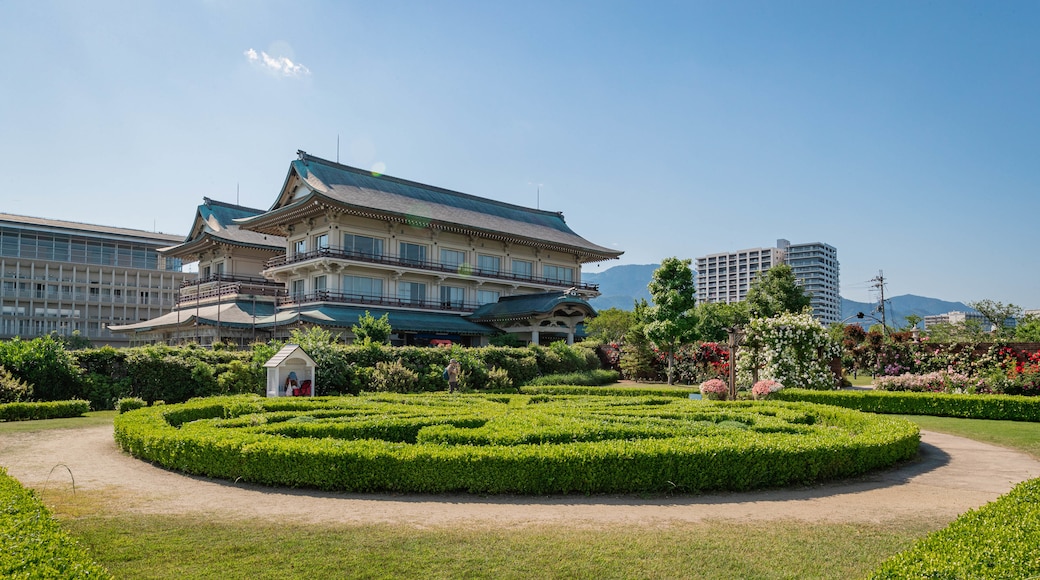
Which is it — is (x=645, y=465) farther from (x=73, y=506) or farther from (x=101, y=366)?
(x=101, y=366)

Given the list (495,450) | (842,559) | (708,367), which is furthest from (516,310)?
(842,559)

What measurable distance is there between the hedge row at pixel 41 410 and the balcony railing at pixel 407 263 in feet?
66.3

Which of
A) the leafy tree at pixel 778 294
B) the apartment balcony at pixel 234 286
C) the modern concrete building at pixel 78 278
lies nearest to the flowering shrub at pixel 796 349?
the leafy tree at pixel 778 294

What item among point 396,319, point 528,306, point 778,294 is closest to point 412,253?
point 396,319

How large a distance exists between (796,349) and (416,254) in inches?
1001

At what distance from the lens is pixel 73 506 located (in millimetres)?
7457

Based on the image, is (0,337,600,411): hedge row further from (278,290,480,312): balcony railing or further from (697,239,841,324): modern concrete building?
(697,239,841,324): modern concrete building

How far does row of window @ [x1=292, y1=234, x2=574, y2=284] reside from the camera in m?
38.3

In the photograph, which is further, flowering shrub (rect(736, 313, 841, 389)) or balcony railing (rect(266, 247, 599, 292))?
balcony railing (rect(266, 247, 599, 292))

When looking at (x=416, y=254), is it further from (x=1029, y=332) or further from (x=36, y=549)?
(x=36, y=549)

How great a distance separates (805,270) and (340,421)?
162 metres

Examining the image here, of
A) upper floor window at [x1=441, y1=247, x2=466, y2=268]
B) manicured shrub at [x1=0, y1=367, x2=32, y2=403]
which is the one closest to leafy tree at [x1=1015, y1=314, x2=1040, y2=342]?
upper floor window at [x1=441, y1=247, x2=466, y2=268]

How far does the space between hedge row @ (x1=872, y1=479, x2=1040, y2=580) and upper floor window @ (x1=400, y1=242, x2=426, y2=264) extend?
1448 inches

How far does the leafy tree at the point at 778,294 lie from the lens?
47375 mm
